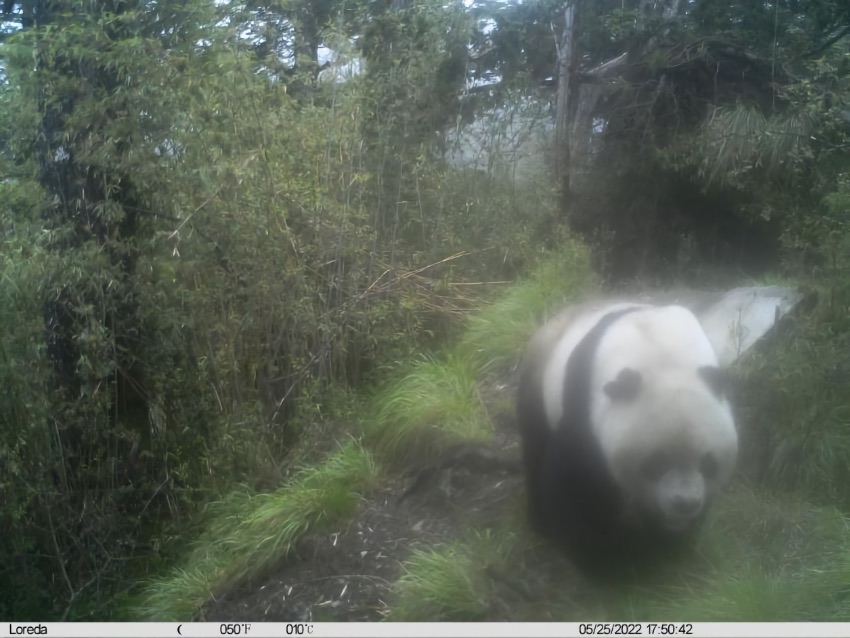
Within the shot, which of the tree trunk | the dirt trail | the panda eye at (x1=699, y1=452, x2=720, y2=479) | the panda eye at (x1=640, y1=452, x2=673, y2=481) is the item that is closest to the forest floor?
the dirt trail

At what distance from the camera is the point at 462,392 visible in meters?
3.24

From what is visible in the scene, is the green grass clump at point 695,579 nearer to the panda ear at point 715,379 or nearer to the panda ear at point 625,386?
the panda ear at point 715,379

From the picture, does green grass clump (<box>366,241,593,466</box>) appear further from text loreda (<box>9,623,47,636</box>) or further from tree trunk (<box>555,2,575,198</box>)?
text loreda (<box>9,623,47,636</box>)

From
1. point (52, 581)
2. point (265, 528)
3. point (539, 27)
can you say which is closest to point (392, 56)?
point (539, 27)

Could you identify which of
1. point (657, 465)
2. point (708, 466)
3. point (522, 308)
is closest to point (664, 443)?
point (657, 465)

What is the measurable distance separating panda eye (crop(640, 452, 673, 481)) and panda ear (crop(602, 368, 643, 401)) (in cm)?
21

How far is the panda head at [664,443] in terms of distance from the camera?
109 inches

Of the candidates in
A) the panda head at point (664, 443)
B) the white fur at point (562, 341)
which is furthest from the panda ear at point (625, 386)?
the white fur at point (562, 341)

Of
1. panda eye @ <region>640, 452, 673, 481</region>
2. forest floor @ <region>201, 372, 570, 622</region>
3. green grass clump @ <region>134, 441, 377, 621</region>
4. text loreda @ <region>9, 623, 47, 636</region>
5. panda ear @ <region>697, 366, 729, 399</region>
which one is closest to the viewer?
panda eye @ <region>640, 452, 673, 481</region>

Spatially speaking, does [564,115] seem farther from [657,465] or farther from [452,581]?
[452,581]

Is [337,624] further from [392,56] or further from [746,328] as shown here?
[392,56]

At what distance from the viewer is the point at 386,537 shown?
3.15 meters

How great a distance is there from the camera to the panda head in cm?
278

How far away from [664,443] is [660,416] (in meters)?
0.09
